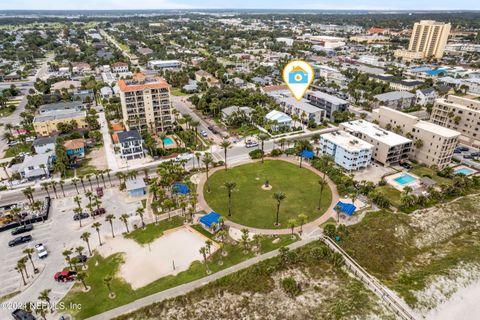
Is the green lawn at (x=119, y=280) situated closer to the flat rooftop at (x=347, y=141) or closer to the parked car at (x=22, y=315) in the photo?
the parked car at (x=22, y=315)

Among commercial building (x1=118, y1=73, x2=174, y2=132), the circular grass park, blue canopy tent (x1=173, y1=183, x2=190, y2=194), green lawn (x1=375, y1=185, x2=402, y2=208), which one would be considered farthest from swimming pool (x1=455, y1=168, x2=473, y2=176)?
commercial building (x1=118, y1=73, x2=174, y2=132)

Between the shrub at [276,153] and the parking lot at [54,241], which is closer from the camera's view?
the parking lot at [54,241]

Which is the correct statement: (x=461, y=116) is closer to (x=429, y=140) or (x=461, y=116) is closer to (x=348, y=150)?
(x=429, y=140)

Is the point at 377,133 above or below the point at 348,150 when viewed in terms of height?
above

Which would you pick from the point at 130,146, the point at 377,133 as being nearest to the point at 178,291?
the point at 130,146

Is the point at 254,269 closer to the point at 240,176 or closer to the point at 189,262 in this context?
the point at 189,262

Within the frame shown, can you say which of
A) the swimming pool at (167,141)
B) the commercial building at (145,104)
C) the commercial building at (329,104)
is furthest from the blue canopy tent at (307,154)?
the commercial building at (145,104)
